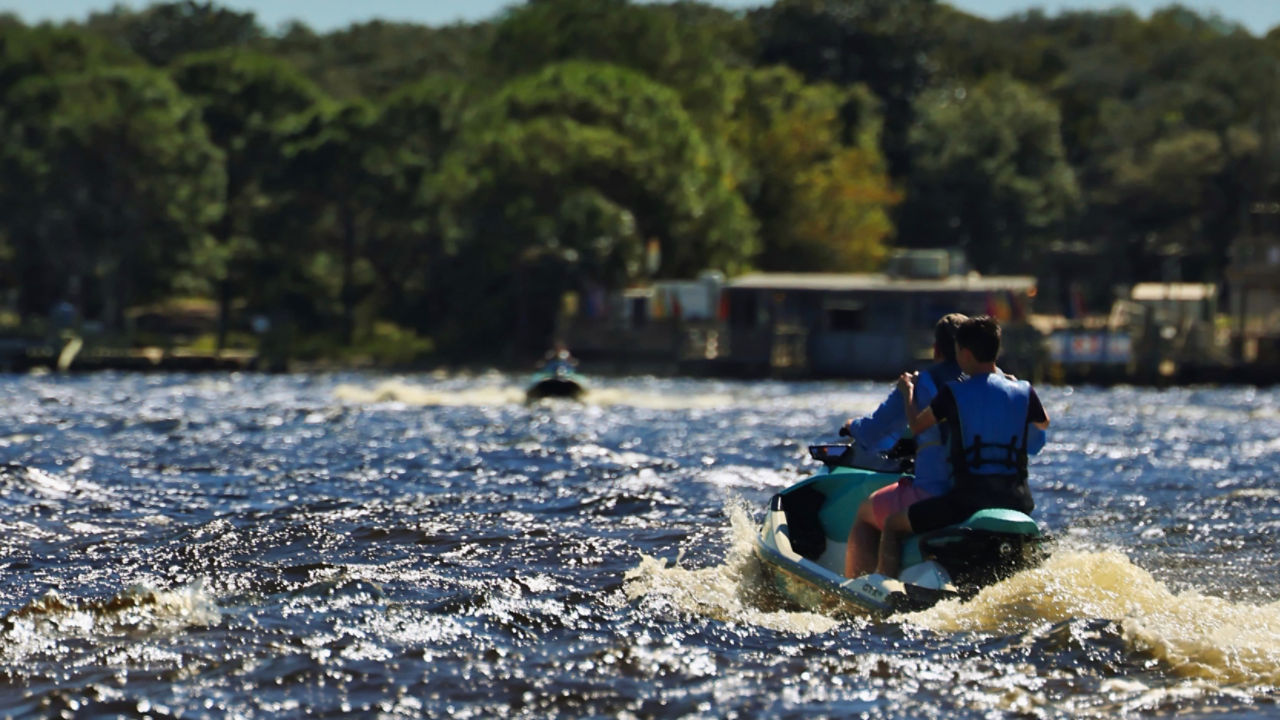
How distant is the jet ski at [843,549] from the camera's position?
12062 millimetres

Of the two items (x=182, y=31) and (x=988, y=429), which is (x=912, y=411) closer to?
(x=988, y=429)

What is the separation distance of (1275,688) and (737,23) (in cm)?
11203

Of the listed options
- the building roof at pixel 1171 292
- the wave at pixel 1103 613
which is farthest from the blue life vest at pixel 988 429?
the building roof at pixel 1171 292

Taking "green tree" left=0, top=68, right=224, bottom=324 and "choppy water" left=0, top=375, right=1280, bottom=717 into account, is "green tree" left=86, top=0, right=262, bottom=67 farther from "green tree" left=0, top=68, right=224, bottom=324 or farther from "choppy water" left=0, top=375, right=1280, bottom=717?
"choppy water" left=0, top=375, right=1280, bottom=717

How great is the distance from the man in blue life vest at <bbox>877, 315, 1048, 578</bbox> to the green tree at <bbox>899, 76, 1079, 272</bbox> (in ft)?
303

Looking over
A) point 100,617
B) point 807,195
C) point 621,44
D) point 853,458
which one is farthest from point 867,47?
point 100,617

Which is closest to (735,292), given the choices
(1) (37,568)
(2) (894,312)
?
(2) (894,312)

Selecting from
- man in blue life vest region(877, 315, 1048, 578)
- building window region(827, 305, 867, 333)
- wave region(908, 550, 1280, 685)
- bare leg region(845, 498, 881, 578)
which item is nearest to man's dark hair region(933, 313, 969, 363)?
man in blue life vest region(877, 315, 1048, 578)

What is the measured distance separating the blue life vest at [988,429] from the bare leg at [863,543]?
0.89m

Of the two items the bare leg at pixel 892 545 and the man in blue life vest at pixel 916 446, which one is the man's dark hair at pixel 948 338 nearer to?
the man in blue life vest at pixel 916 446

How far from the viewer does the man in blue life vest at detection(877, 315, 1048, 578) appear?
12008mm

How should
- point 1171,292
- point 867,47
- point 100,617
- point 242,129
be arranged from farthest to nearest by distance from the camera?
point 867,47 < point 1171,292 < point 242,129 < point 100,617

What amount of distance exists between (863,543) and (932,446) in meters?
0.99

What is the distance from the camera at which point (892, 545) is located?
41.1ft
